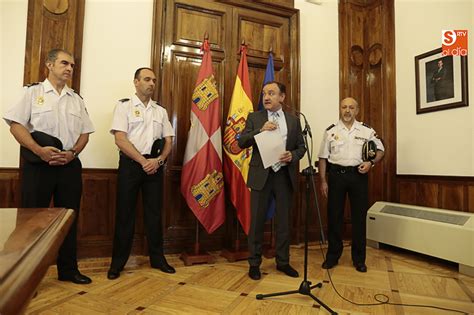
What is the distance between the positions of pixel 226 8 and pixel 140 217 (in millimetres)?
2195

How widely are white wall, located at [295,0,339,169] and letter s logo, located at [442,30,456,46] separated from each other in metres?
1.06

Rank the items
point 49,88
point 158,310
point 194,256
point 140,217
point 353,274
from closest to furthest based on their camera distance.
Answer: point 158,310 → point 49,88 → point 353,274 → point 194,256 → point 140,217

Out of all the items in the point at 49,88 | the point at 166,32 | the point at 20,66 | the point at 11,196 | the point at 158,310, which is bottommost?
the point at 158,310

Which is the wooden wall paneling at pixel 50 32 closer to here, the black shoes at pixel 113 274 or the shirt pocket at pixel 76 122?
the shirt pocket at pixel 76 122

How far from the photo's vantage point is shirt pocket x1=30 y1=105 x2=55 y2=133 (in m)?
2.08

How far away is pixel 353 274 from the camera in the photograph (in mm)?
2486

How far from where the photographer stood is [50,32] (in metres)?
2.62

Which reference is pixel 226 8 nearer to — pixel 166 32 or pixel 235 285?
pixel 166 32

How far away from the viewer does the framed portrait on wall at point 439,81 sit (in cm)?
293

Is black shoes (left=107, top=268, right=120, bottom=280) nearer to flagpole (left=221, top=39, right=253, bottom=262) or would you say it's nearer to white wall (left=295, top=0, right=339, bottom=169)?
flagpole (left=221, top=39, right=253, bottom=262)

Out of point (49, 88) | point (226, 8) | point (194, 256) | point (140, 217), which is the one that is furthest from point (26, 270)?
point (226, 8)

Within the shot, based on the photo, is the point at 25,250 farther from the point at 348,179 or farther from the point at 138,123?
the point at 348,179
